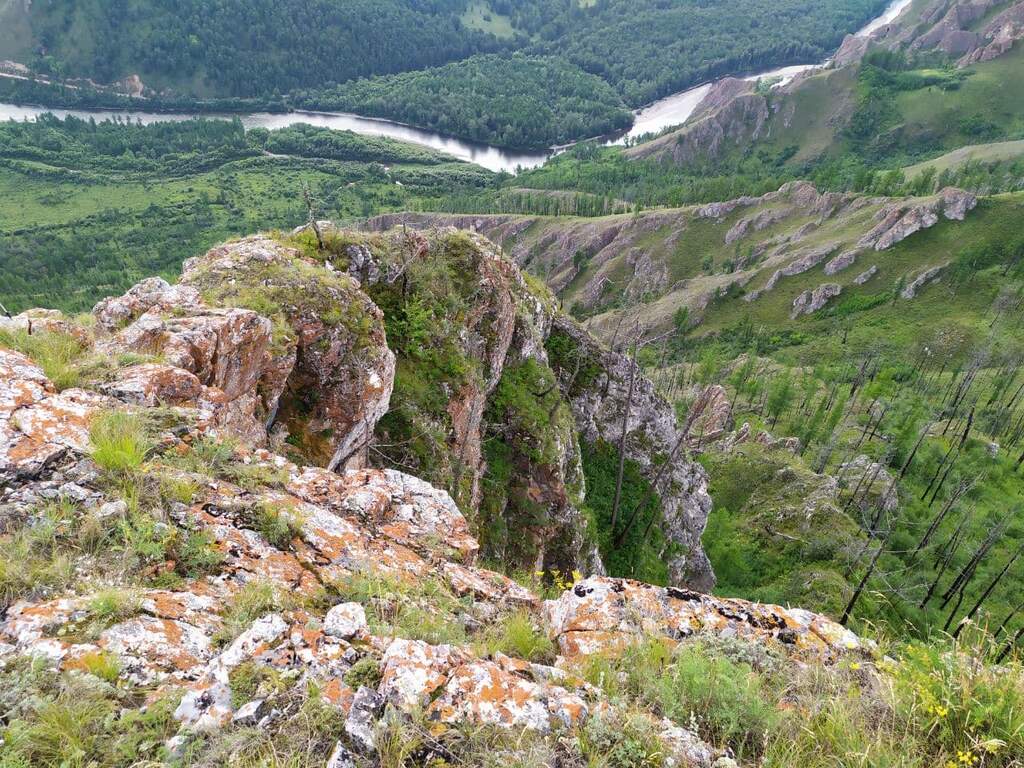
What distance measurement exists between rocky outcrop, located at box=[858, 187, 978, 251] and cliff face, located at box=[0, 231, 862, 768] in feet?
541

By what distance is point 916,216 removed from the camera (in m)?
138

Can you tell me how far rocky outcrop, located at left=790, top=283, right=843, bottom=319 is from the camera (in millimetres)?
138000

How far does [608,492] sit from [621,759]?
103 feet

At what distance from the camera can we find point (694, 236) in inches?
6614

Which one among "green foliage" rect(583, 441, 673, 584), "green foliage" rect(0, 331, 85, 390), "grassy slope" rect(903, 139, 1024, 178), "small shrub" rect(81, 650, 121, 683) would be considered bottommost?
"green foliage" rect(583, 441, 673, 584)

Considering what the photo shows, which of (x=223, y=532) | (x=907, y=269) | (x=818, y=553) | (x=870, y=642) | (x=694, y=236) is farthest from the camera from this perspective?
(x=694, y=236)

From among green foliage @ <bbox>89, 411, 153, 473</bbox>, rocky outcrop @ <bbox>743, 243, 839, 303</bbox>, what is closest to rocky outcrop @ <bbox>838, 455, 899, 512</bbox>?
green foliage @ <bbox>89, 411, 153, 473</bbox>

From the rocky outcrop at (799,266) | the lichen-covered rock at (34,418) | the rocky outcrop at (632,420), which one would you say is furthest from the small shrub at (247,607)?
the rocky outcrop at (799,266)

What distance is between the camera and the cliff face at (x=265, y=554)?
5.46 m

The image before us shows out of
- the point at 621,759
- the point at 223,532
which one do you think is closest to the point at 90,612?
the point at 223,532

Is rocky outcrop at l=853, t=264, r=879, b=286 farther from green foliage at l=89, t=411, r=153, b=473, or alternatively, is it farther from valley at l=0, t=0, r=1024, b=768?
green foliage at l=89, t=411, r=153, b=473

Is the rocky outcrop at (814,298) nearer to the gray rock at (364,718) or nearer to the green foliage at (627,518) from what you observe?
the green foliage at (627,518)

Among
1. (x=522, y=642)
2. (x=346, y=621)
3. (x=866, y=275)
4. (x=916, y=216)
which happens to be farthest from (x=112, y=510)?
(x=916, y=216)

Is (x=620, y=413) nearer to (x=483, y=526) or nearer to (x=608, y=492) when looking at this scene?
(x=608, y=492)
